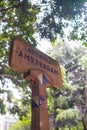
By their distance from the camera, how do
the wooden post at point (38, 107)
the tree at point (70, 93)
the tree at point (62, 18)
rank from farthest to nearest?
the tree at point (70, 93)
the tree at point (62, 18)
the wooden post at point (38, 107)

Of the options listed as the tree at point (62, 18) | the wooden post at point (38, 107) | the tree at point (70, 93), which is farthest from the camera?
the tree at point (70, 93)

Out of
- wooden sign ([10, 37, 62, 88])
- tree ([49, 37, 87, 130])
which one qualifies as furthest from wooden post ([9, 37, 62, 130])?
tree ([49, 37, 87, 130])

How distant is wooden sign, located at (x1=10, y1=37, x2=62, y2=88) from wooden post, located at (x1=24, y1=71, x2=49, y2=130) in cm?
11

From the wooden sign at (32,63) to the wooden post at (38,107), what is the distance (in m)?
0.11

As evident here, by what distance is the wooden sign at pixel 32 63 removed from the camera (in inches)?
85.7

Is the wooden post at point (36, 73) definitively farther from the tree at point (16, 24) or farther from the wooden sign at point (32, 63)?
the tree at point (16, 24)

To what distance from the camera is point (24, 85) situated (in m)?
6.72

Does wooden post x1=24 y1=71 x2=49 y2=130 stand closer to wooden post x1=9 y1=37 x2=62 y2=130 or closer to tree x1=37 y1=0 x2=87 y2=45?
wooden post x1=9 y1=37 x2=62 y2=130

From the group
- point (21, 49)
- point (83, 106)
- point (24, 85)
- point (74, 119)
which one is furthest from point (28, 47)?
point (83, 106)

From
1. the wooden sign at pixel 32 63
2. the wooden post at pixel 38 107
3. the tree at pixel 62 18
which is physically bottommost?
the wooden post at pixel 38 107

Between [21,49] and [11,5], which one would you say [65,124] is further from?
[21,49]

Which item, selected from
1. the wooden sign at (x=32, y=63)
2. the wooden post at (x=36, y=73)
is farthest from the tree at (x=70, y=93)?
the wooden post at (x=36, y=73)

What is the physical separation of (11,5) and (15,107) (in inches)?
166

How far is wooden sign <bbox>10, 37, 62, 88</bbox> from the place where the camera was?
218cm
